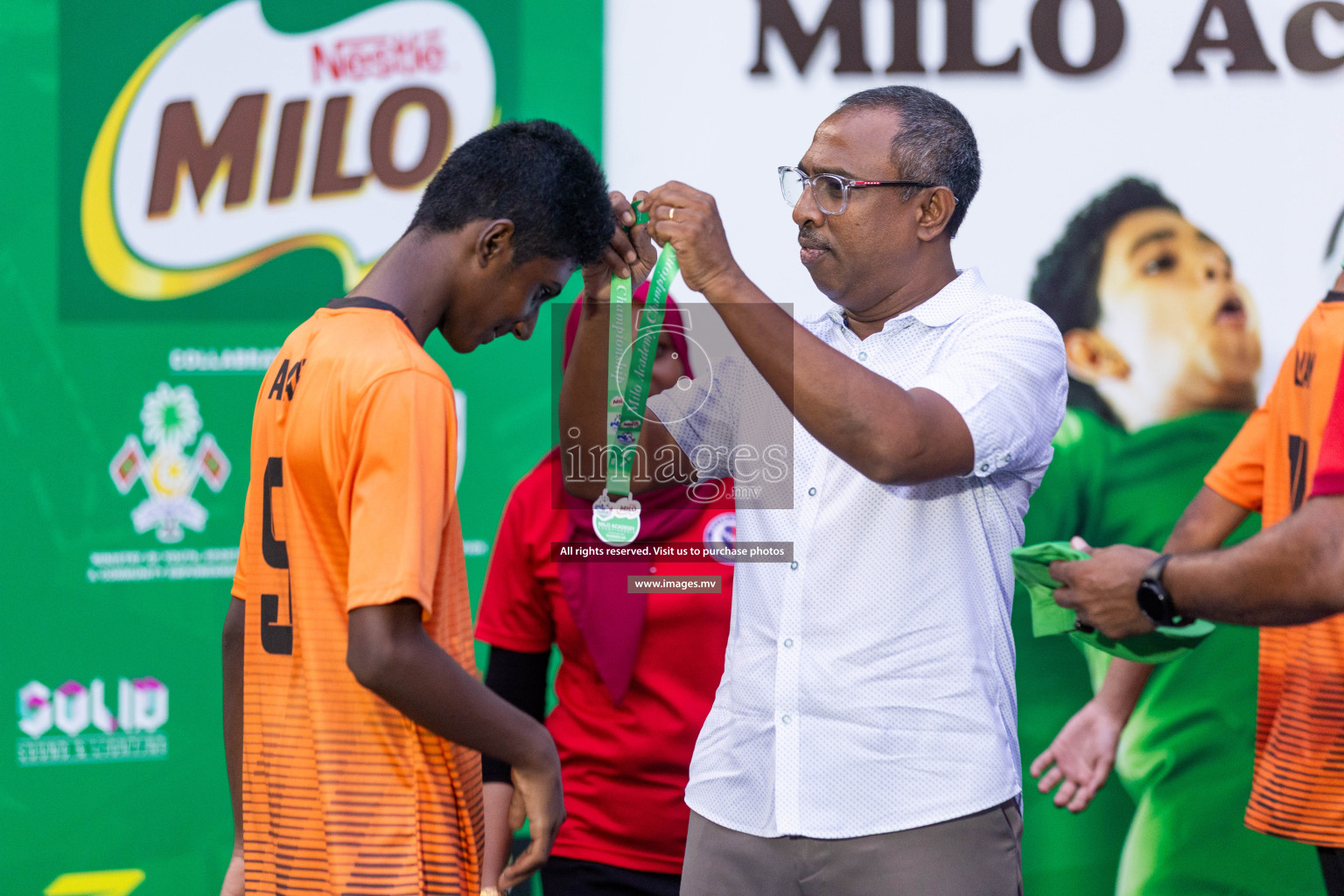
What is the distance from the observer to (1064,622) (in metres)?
1.77

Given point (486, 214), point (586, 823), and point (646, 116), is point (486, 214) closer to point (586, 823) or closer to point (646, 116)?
point (586, 823)

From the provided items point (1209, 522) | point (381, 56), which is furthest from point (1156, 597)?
point (381, 56)

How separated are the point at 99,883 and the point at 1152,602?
2830mm

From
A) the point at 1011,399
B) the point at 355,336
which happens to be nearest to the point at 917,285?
the point at 1011,399

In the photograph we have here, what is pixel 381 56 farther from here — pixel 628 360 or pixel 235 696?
pixel 235 696

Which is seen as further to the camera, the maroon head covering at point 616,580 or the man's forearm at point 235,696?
the maroon head covering at point 616,580

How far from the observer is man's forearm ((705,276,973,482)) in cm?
150

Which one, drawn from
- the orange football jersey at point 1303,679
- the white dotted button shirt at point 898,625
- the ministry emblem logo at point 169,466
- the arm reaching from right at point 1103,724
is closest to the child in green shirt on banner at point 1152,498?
the arm reaching from right at point 1103,724

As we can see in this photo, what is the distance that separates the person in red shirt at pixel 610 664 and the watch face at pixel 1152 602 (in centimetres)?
95

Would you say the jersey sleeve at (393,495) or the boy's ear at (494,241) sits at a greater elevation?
the boy's ear at (494,241)

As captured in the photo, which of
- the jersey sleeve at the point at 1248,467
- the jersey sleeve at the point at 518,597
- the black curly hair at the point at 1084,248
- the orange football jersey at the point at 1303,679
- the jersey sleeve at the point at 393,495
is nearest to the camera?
the jersey sleeve at the point at 393,495

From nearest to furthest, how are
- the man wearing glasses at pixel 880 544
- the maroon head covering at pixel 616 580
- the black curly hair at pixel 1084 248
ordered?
the man wearing glasses at pixel 880 544, the maroon head covering at pixel 616 580, the black curly hair at pixel 1084 248

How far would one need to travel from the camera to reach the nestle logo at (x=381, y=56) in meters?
3.08

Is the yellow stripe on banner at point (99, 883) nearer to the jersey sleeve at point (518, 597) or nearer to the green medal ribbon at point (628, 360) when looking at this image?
the jersey sleeve at point (518, 597)
